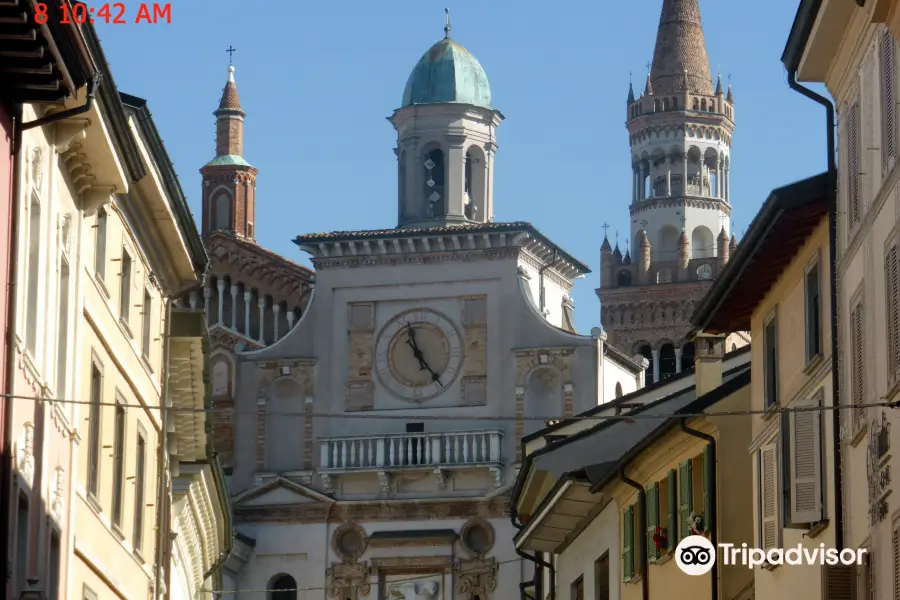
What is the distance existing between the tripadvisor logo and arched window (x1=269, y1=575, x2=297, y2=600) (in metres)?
36.6

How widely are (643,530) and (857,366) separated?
1191 centimetres

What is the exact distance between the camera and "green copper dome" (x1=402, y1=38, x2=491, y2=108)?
70688mm

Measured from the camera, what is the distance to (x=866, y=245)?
1956cm

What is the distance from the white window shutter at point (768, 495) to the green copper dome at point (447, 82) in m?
46.5

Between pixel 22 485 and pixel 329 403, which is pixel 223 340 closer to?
pixel 329 403

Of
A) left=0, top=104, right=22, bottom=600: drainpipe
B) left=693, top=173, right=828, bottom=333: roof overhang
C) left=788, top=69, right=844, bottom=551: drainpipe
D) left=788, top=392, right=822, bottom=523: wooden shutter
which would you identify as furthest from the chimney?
left=0, top=104, right=22, bottom=600: drainpipe

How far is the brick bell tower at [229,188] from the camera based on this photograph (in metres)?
80.5

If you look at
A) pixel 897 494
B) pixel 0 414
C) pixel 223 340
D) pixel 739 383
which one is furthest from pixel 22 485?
pixel 223 340

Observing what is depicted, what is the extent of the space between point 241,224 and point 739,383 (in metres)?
53.1

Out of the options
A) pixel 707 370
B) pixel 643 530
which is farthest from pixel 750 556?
pixel 707 370

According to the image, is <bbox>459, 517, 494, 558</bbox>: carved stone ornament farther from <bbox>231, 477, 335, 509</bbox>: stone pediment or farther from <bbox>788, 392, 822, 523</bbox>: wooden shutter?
<bbox>788, 392, 822, 523</bbox>: wooden shutter

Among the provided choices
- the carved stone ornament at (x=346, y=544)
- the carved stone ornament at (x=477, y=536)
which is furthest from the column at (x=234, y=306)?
the carved stone ornament at (x=477, y=536)

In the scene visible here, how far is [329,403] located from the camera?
65125mm

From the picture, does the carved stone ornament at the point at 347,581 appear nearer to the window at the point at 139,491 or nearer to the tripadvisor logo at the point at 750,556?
the window at the point at 139,491
